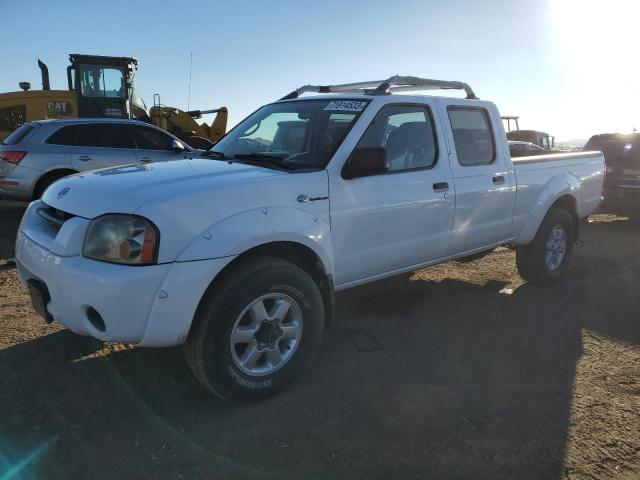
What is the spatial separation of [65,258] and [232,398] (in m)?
1.19

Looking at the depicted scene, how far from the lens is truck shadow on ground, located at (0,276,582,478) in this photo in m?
2.50

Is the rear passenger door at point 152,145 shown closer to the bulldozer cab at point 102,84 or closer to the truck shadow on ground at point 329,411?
the bulldozer cab at point 102,84

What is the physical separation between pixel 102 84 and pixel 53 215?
427 inches

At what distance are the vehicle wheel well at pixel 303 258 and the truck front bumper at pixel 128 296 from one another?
312 millimetres

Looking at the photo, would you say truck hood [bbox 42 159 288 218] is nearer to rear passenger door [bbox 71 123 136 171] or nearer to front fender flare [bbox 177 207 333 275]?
front fender flare [bbox 177 207 333 275]

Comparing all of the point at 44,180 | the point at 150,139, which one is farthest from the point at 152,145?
the point at 44,180

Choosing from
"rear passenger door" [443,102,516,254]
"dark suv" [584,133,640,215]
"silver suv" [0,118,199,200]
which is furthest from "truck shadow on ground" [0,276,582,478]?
"dark suv" [584,133,640,215]

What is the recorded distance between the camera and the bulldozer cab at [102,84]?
40.4 feet

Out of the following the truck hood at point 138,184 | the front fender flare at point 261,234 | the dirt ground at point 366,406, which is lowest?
the dirt ground at point 366,406

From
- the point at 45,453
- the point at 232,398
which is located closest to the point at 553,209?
the point at 232,398

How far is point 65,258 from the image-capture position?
264cm

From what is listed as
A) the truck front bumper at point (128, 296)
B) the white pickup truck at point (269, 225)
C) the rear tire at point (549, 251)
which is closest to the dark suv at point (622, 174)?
the rear tire at point (549, 251)

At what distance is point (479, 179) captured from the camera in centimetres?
436

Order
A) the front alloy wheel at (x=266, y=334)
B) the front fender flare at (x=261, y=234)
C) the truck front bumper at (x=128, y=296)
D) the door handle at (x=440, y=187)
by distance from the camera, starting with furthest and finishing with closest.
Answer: the door handle at (x=440, y=187), the front alloy wheel at (x=266, y=334), the front fender flare at (x=261, y=234), the truck front bumper at (x=128, y=296)
